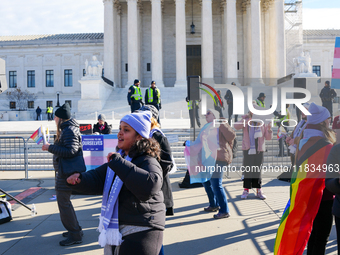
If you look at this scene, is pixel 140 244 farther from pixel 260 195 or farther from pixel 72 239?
pixel 260 195

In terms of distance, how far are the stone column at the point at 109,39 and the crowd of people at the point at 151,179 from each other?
96.5 feet

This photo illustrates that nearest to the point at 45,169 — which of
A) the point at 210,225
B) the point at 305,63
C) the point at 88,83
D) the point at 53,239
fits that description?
the point at 53,239

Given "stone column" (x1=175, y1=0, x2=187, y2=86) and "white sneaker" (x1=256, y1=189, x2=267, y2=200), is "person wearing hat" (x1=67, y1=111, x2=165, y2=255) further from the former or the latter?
"stone column" (x1=175, y1=0, x2=187, y2=86)

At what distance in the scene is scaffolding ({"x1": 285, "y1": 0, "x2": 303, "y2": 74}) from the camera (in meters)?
40.0

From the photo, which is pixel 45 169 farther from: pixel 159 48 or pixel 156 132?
pixel 159 48

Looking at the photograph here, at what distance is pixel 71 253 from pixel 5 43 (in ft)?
175

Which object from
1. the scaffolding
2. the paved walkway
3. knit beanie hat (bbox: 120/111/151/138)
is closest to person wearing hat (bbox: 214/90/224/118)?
the paved walkway

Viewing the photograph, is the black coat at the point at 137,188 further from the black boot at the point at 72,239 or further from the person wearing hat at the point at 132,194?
the black boot at the point at 72,239

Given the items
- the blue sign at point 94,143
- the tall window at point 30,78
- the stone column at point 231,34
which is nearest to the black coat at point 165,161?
the blue sign at point 94,143

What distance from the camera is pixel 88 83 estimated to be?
27.6m

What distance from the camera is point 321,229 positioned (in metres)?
3.43

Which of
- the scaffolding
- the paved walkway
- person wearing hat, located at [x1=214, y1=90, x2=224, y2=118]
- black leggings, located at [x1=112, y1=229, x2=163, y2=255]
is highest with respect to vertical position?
the scaffolding

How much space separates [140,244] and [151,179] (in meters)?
0.51

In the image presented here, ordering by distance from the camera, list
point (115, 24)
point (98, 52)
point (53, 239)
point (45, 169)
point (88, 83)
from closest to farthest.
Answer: point (53, 239) < point (45, 169) < point (88, 83) < point (115, 24) < point (98, 52)
